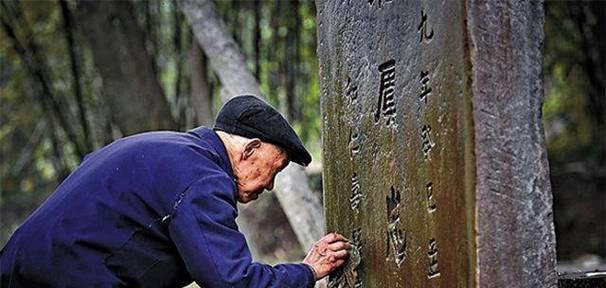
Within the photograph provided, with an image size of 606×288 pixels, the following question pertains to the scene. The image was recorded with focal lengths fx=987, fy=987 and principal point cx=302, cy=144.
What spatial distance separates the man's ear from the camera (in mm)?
3303

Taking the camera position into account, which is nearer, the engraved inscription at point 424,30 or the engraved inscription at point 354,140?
the engraved inscription at point 424,30

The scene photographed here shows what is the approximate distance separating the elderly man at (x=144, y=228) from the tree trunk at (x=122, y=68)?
371 cm

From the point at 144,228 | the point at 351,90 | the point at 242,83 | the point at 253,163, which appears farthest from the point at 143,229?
the point at 242,83

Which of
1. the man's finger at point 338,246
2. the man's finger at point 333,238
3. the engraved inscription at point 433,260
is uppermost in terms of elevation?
the engraved inscription at point 433,260

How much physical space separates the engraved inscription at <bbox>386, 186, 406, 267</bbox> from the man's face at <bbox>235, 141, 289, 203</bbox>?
1.37 feet

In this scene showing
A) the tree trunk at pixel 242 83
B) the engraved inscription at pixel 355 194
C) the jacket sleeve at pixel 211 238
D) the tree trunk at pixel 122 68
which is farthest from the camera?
the tree trunk at pixel 122 68

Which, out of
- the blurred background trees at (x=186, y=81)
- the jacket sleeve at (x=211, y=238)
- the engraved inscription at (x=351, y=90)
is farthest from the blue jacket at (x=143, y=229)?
the blurred background trees at (x=186, y=81)

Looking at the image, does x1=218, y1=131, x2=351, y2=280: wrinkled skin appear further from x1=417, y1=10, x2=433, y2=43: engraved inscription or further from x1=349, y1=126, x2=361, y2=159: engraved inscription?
x1=417, y1=10, x2=433, y2=43: engraved inscription

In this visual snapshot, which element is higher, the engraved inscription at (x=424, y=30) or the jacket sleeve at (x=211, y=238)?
the engraved inscription at (x=424, y=30)

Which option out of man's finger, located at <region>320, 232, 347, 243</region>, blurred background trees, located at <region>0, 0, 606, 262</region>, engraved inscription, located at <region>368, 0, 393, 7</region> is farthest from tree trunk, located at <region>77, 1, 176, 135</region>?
engraved inscription, located at <region>368, 0, 393, 7</region>

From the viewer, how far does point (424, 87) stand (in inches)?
114

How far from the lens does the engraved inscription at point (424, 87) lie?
2.87m

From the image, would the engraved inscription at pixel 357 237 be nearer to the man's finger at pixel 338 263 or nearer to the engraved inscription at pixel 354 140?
the man's finger at pixel 338 263

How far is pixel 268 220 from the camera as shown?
9758mm
